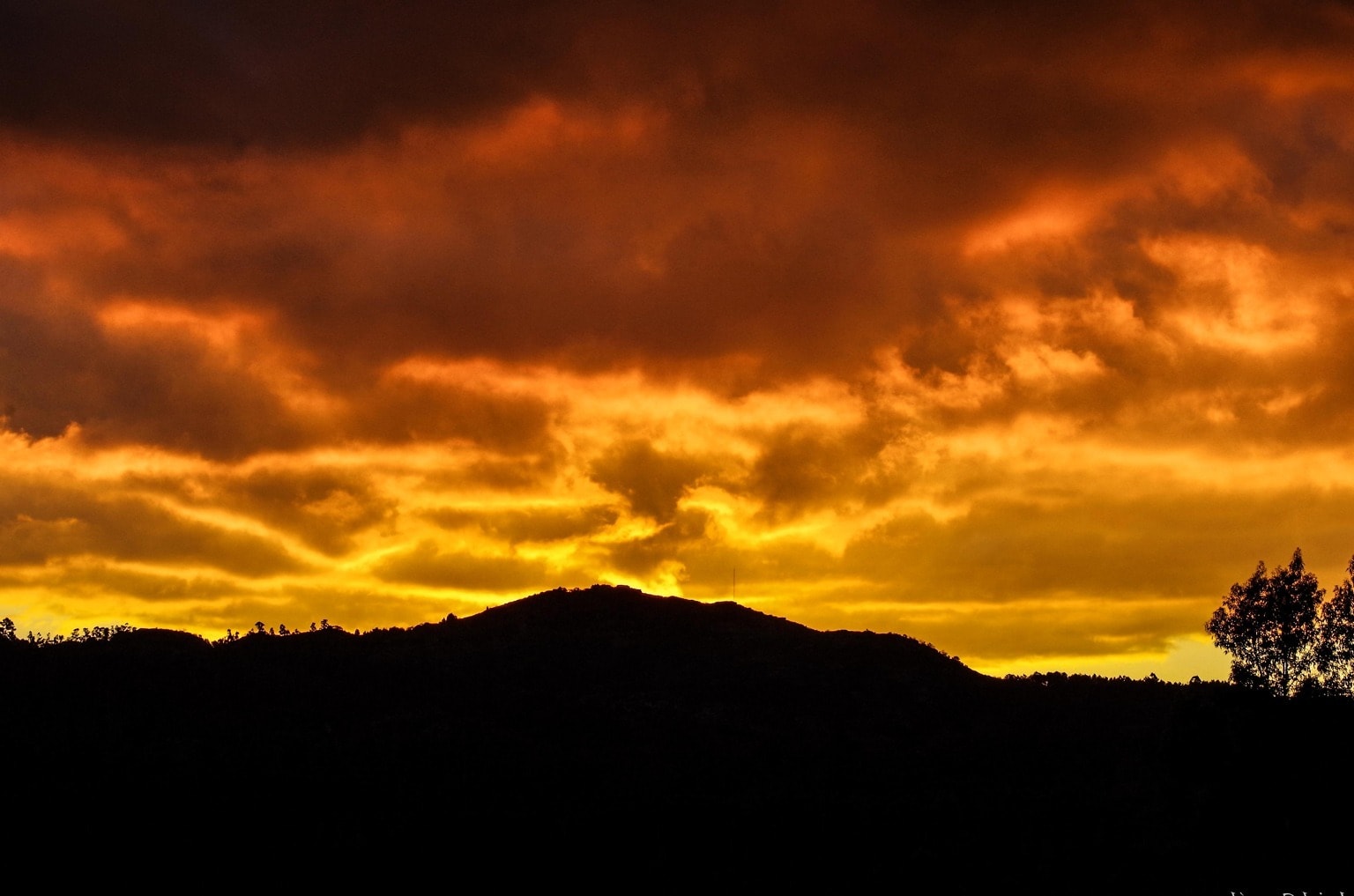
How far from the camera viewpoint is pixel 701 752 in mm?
76750

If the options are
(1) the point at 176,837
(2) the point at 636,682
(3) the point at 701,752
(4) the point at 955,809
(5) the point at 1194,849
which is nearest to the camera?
(5) the point at 1194,849

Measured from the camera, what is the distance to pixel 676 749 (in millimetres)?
77438

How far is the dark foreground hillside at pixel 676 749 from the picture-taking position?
175 ft

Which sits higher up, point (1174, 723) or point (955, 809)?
point (1174, 723)

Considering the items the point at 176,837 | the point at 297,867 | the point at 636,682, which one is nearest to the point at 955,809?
the point at 636,682

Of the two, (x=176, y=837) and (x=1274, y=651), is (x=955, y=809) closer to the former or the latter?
(x=1274, y=651)

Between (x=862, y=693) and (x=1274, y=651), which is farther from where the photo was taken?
(x=862, y=693)

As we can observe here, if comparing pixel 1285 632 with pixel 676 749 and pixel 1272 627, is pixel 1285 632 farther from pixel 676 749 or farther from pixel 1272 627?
pixel 676 749

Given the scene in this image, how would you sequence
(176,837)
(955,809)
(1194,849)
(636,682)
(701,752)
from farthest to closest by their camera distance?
(636,682), (701,752), (955,809), (176,837), (1194,849)

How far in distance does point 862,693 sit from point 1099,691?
17.7 metres

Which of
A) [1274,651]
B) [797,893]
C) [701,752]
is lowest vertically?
[797,893]

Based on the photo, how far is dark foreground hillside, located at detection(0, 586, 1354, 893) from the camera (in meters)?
53.3

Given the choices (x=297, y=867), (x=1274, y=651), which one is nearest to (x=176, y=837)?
(x=297, y=867)

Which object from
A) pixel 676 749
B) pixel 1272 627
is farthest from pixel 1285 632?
pixel 676 749
